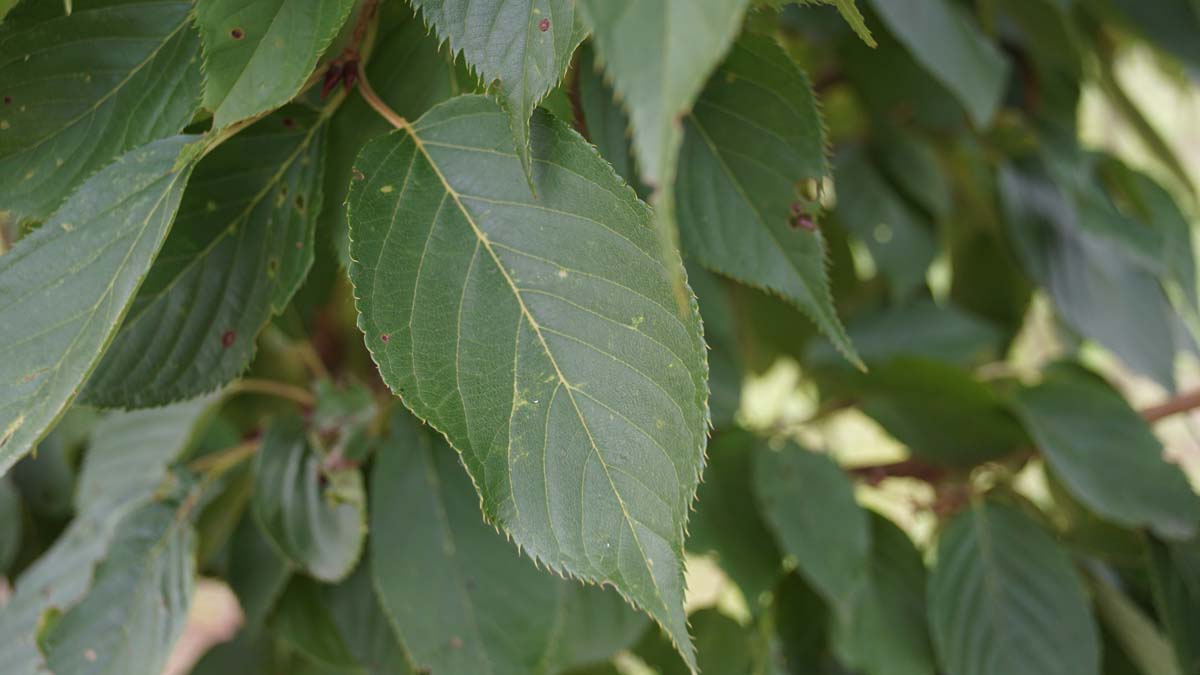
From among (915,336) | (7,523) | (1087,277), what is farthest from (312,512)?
(1087,277)

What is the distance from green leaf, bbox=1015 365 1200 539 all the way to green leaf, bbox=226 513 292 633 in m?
0.53

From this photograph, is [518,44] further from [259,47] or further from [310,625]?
[310,625]

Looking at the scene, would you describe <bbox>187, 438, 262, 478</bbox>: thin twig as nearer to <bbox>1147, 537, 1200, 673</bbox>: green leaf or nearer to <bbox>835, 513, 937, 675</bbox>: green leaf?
<bbox>835, 513, 937, 675</bbox>: green leaf

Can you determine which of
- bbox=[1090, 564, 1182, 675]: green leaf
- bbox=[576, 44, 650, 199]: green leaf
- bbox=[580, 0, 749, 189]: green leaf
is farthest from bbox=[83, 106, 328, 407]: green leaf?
bbox=[1090, 564, 1182, 675]: green leaf

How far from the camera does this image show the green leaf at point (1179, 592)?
0.72 m

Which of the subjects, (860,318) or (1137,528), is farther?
(860,318)

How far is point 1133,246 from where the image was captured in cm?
80

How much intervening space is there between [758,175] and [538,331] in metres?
0.19

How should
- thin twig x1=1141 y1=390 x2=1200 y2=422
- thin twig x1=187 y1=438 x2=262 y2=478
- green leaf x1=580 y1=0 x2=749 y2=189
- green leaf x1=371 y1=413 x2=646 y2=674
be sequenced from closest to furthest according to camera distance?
green leaf x1=580 y1=0 x2=749 y2=189
green leaf x1=371 y1=413 x2=646 y2=674
thin twig x1=187 y1=438 x2=262 y2=478
thin twig x1=1141 y1=390 x2=1200 y2=422

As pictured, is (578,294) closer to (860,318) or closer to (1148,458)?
(1148,458)

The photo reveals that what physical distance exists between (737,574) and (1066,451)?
0.86 ft

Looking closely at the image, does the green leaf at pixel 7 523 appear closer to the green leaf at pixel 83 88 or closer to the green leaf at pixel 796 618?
the green leaf at pixel 83 88

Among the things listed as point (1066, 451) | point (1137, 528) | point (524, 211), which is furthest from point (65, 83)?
point (1137, 528)

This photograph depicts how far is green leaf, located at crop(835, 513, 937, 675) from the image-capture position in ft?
2.29
